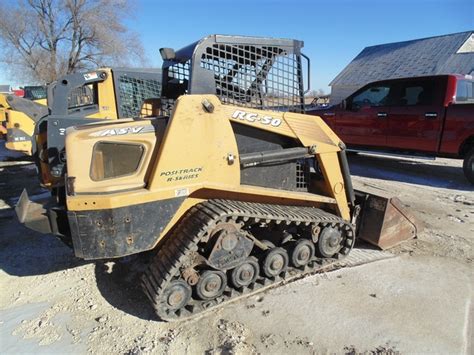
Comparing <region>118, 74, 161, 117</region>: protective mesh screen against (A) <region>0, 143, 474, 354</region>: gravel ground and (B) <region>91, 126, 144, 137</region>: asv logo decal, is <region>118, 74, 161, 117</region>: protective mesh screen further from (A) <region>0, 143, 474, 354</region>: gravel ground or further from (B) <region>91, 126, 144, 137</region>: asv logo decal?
(B) <region>91, 126, 144, 137</region>: asv logo decal

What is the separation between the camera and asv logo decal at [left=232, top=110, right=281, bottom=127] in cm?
322

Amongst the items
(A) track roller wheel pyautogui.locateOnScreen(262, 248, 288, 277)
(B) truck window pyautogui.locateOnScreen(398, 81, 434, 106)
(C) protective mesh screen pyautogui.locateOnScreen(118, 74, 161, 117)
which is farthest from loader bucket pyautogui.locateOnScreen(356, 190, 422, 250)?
(C) protective mesh screen pyautogui.locateOnScreen(118, 74, 161, 117)

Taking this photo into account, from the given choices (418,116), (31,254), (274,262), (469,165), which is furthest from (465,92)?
(31,254)

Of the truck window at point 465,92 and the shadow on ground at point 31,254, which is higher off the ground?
the truck window at point 465,92

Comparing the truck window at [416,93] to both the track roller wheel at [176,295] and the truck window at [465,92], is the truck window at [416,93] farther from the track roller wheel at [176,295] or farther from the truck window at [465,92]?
the track roller wheel at [176,295]

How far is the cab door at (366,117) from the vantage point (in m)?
8.16

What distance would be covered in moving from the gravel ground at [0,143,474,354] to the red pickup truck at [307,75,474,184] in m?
3.08

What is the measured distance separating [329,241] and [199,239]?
1.51 meters

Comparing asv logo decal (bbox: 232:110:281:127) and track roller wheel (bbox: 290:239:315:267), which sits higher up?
asv logo decal (bbox: 232:110:281:127)

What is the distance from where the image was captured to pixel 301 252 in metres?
3.62

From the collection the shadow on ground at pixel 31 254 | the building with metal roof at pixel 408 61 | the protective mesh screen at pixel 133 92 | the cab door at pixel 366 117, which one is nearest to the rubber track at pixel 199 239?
the shadow on ground at pixel 31 254

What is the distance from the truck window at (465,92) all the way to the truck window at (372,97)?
133 centimetres

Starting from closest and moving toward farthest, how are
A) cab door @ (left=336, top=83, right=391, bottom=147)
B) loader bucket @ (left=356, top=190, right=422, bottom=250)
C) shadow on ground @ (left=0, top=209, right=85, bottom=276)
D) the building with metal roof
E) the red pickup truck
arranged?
shadow on ground @ (left=0, top=209, right=85, bottom=276) < loader bucket @ (left=356, top=190, right=422, bottom=250) < the red pickup truck < cab door @ (left=336, top=83, right=391, bottom=147) < the building with metal roof

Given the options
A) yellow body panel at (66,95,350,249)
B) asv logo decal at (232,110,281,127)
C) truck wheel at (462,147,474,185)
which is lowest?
truck wheel at (462,147,474,185)
